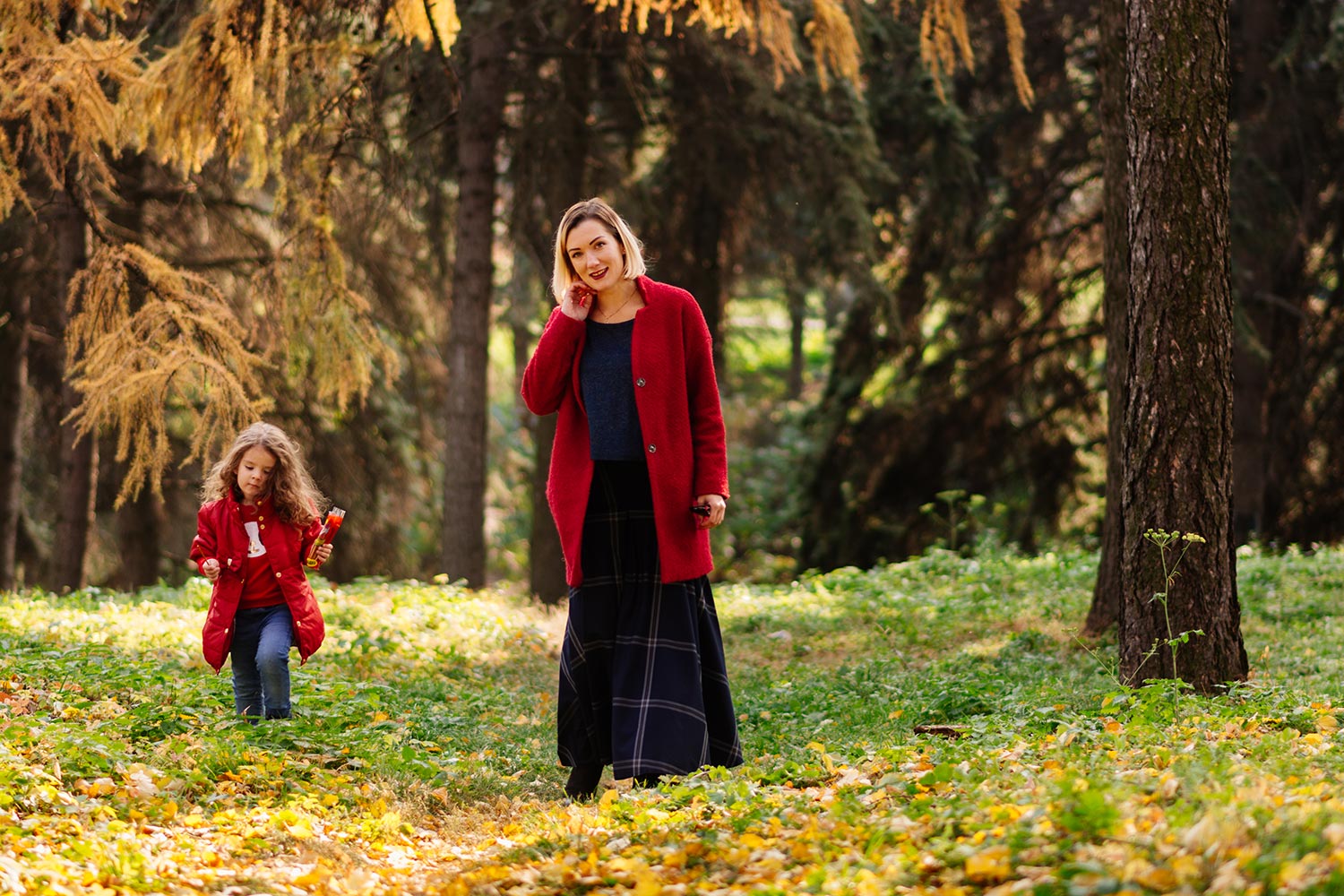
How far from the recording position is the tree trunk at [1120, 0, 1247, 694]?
514 cm

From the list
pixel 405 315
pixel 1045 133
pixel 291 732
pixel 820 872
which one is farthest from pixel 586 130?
pixel 820 872

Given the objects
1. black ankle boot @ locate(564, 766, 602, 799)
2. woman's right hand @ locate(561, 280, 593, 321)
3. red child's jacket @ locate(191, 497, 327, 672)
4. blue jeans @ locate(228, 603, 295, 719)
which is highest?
woman's right hand @ locate(561, 280, 593, 321)

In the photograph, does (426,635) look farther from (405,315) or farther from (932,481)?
(932,481)

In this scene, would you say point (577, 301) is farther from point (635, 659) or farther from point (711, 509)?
point (635, 659)

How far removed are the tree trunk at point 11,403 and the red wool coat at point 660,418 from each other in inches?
358

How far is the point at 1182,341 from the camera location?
203 inches

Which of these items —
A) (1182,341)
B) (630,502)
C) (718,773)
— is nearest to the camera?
(718,773)

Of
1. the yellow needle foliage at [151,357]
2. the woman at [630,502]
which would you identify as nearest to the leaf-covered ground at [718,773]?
the woman at [630,502]

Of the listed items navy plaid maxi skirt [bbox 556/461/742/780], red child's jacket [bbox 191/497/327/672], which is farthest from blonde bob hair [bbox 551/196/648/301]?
red child's jacket [bbox 191/497/327/672]

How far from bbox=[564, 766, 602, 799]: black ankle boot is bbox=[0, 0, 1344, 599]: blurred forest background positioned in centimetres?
403

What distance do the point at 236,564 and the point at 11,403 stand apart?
8.38 m

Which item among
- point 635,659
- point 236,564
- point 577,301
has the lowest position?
point 635,659

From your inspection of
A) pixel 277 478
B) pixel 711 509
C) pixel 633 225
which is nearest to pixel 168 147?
pixel 277 478

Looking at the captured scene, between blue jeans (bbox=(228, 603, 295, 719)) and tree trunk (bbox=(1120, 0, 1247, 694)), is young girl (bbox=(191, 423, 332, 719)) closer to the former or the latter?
blue jeans (bbox=(228, 603, 295, 719))
